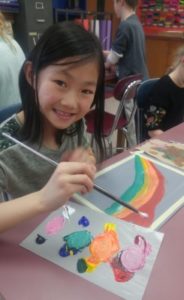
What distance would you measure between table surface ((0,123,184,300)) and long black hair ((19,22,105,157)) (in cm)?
32

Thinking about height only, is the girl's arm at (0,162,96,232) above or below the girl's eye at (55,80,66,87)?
below

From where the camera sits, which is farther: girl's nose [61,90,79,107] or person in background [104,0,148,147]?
person in background [104,0,148,147]

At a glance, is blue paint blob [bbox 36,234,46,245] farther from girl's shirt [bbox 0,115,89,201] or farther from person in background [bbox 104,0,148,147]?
person in background [bbox 104,0,148,147]

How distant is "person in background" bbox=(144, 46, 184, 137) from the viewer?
1.47m

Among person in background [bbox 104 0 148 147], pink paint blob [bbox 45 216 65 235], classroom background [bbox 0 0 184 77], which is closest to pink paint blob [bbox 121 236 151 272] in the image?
pink paint blob [bbox 45 216 65 235]

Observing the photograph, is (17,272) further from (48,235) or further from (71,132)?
(71,132)

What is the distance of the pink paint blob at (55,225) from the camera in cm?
61

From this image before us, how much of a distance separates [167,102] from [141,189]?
83cm

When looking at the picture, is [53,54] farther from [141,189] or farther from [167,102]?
[167,102]

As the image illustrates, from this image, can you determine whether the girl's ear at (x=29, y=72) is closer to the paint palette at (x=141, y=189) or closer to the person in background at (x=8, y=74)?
the paint palette at (x=141, y=189)

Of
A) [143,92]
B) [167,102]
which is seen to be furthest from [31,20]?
[167,102]

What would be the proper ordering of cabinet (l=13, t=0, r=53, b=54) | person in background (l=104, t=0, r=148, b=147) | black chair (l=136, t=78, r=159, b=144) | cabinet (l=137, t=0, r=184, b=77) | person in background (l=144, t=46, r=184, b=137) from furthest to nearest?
1. cabinet (l=137, t=0, r=184, b=77)
2. cabinet (l=13, t=0, r=53, b=54)
3. person in background (l=104, t=0, r=148, b=147)
4. black chair (l=136, t=78, r=159, b=144)
5. person in background (l=144, t=46, r=184, b=137)

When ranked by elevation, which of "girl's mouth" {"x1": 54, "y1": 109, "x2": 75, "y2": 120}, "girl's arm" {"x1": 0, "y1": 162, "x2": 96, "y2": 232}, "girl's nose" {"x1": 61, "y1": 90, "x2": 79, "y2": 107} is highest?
"girl's nose" {"x1": 61, "y1": 90, "x2": 79, "y2": 107}

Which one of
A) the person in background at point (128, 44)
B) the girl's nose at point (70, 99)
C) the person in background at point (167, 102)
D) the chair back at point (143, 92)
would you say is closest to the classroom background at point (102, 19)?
the person in background at point (128, 44)
